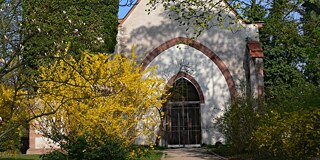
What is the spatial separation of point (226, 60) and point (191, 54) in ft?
6.29

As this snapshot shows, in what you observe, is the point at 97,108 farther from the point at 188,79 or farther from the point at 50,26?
the point at 188,79

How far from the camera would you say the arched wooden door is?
22.5m

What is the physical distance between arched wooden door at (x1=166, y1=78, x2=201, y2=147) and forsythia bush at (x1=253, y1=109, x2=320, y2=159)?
454 inches

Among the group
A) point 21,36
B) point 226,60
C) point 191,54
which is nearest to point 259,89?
point 226,60

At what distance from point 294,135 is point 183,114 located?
12773 millimetres

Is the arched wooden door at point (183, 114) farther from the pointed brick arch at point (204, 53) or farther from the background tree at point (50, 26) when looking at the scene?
the background tree at point (50, 26)

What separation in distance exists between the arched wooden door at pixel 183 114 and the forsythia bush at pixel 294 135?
11.5 metres

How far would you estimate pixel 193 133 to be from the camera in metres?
22.7

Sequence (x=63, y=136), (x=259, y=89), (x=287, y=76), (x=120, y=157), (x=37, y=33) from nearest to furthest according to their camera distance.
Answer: (x=37, y=33)
(x=120, y=157)
(x=63, y=136)
(x=259, y=89)
(x=287, y=76)

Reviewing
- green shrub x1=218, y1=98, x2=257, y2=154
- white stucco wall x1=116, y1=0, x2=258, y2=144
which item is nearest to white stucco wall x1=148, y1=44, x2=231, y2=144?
white stucco wall x1=116, y1=0, x2=258, y2=144

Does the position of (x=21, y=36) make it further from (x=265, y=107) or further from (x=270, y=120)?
(x=265, y=107)

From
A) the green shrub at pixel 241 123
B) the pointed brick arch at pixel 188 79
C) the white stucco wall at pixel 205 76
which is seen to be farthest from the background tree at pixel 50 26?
the white stucco wall at pixel 205 76

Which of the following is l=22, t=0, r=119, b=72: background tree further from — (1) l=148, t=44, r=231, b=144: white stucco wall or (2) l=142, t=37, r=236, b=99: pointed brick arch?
(1) l=148, t=44, r=231, b=144: white stucco wall

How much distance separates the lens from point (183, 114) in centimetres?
2283
